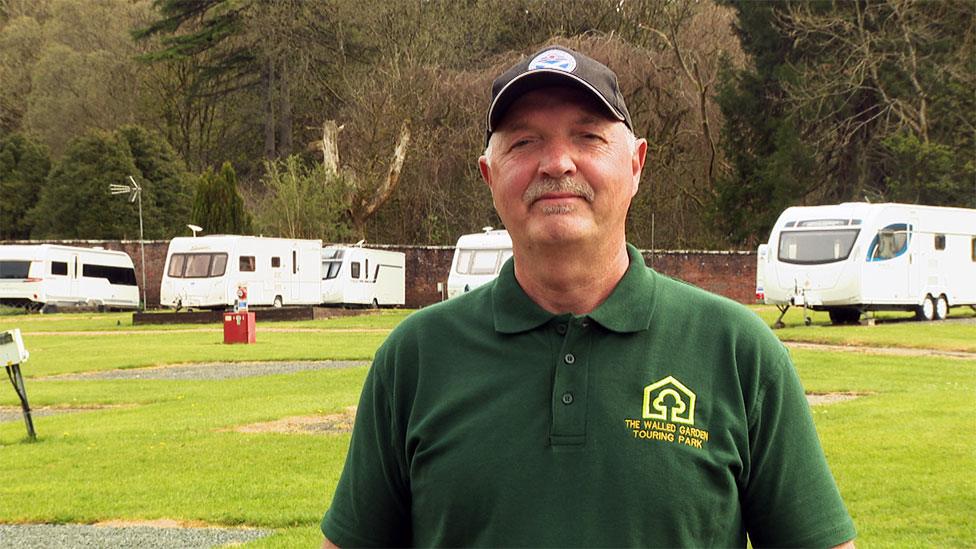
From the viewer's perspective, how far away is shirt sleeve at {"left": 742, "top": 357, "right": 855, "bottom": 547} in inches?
98.7

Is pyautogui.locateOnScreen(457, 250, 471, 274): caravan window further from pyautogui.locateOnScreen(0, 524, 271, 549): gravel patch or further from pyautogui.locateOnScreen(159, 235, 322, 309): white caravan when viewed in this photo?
pyautogui.locateOnScreen(0, 524, 271, 549): gravel patch

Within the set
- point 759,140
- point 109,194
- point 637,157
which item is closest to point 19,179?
point 109,194

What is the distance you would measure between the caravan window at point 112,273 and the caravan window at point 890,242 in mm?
29058

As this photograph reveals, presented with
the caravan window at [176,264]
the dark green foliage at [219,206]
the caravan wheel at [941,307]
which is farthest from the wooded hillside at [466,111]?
the caravan wheel at [941,307]

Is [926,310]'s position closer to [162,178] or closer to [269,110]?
[269,110]

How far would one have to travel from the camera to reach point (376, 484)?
105 inches

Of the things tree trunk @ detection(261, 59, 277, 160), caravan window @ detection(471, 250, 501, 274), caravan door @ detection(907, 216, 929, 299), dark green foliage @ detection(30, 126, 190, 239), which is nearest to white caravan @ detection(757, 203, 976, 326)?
caravan door @ detection(907, 216, 929, 299)

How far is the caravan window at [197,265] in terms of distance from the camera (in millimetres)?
40219

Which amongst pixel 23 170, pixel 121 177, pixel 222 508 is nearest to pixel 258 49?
pixel 121 177

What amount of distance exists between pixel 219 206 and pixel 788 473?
154 feet

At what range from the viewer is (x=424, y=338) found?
2670 millimetres

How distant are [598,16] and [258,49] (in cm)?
1372

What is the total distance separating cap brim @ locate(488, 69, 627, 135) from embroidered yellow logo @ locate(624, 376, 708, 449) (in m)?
0.58

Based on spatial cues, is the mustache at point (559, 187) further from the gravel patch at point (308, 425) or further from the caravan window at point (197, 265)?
the caravan window at point (197, 265)
